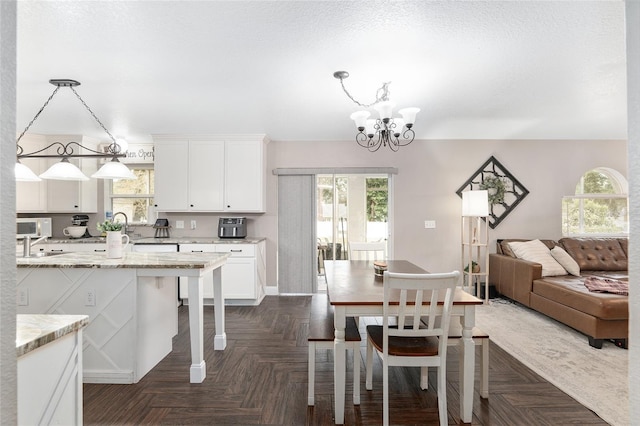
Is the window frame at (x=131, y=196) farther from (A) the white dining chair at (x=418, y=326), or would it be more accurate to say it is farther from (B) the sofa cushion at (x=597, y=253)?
(B) the sofa cushion at (x=597, y=253)

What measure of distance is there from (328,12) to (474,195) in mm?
3422

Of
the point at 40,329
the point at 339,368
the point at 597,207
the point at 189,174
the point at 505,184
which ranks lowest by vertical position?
the point at 339,368

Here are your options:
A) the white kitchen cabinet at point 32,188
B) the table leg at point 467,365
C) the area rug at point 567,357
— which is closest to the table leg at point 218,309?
the table leg at point 467,365

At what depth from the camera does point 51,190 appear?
15.7 feet

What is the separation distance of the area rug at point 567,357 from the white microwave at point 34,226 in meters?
5.62

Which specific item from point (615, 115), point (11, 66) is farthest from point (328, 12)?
point (615, 115)

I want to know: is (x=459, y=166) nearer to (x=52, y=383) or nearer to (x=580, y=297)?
(x=580, y=297)

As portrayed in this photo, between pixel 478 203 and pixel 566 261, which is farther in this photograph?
pixel 478 203

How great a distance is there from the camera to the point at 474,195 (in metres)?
4.56

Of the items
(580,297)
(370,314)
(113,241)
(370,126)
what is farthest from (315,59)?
(580,297)

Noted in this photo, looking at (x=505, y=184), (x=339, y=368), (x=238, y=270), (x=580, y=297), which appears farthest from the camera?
(x=505, y=184)

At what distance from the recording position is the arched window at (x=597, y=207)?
528 cm

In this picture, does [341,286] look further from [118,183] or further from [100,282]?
[118,183]

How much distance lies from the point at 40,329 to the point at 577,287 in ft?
14.4
